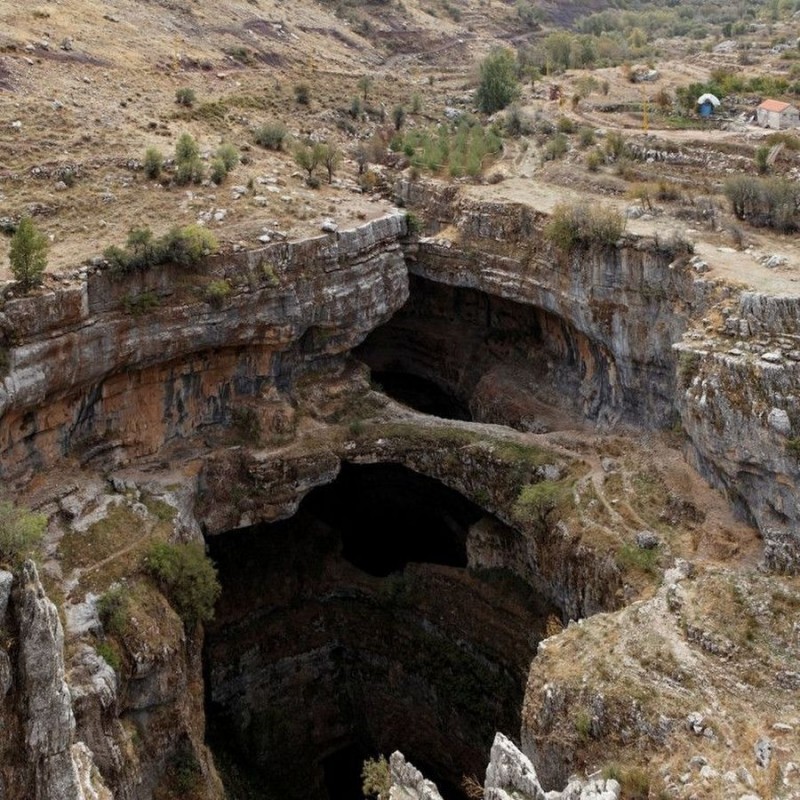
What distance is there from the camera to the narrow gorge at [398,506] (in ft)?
60.4

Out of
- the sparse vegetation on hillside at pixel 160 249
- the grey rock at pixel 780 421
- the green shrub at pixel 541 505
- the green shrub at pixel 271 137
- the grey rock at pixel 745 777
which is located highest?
the green shrub at pixel 271 137

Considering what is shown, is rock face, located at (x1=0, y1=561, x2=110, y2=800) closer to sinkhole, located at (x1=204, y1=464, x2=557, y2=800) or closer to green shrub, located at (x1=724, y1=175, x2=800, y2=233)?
sinkhole, located at (x1=204, y1=464, x2=557, y2=800)

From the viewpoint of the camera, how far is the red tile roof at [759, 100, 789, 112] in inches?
1281

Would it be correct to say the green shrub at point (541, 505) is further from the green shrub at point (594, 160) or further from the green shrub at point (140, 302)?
the green shrub at point (594, 160)

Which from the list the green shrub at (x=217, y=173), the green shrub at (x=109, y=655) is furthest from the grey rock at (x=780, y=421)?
the green shrub at (x=217, y=173)

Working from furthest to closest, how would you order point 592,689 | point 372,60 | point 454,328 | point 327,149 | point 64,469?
1. point 372,60
2. point 454,328
3. point 327,149
4. point 64,469
5. point 592,689

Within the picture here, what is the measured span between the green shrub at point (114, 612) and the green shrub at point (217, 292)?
785 centimetres

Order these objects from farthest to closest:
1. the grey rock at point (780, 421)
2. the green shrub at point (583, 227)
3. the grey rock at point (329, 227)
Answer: the grey rock at point (329, 227)
the green shrub at point (583, 227)
the grey rock at point (780, 421)

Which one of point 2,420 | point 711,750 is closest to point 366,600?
point 2,420

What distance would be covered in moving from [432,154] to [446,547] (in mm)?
13272

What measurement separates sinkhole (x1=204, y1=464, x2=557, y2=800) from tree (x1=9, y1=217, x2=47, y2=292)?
33.6 ft

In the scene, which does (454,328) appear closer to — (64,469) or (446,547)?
(446,547)

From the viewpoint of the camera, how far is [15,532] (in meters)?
16.8

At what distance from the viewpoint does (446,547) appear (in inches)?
1222
